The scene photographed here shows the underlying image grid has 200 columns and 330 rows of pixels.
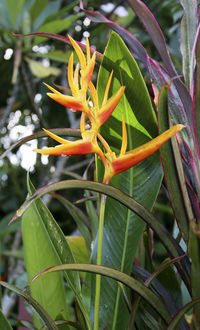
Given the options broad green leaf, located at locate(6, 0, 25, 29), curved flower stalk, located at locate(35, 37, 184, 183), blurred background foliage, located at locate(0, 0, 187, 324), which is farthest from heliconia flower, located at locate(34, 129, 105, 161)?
broad green leaf, located at locate(6, 0, 25, 29)

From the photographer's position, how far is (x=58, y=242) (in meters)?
0.48

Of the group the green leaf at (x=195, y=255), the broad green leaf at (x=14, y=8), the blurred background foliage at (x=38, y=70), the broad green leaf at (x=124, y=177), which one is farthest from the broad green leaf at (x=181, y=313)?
the broad green leaf at (x=14, y=8)

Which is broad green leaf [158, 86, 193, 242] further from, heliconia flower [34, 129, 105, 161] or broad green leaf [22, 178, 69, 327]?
broad green leaf [22, 178, 69, 327]

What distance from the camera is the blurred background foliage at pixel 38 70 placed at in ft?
4.34

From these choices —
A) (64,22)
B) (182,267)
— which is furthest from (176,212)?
(64,22)

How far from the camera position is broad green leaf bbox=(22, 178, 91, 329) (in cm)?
46

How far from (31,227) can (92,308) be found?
14 cm

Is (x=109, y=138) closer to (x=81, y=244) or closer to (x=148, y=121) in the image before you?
(x=148, y=121)

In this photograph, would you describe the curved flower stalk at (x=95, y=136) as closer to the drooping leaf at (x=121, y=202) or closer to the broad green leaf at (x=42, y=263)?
the drooping leaf at (x=121, y=202)

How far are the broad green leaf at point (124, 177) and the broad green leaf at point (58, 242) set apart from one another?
3cm

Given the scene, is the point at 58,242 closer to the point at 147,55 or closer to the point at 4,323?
the point at 4,323

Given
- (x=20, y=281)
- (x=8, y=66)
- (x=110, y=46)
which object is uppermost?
(x=8, y=66)

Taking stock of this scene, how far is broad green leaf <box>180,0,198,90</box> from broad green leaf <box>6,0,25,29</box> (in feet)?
3.84

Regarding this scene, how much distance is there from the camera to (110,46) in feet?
1.47
